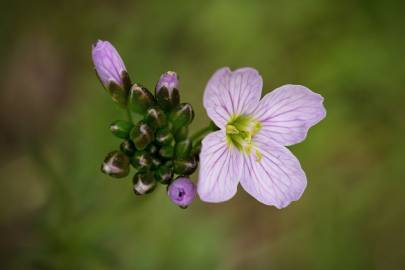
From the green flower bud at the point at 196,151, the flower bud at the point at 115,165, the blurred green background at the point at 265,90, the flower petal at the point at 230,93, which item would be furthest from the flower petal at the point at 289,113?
the blurred green background at the point at 265,90

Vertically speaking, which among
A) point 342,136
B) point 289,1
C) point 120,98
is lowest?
point 342,136

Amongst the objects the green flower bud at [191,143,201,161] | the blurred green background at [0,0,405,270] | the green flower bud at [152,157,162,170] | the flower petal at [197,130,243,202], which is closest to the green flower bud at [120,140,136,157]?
the green flower bud at [152,157,162,170]

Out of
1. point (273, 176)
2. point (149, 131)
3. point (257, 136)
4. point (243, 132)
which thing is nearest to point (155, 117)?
point (149, 131)

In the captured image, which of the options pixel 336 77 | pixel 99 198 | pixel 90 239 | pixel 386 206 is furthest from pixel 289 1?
pixel 90 239

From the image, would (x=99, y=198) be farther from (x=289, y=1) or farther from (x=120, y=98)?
(x=289, y=1)

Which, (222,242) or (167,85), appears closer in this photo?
(167,85)

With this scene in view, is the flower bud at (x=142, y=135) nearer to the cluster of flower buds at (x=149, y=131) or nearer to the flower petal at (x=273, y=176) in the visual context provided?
the cluster of flower buds at (x=149, y=131)
